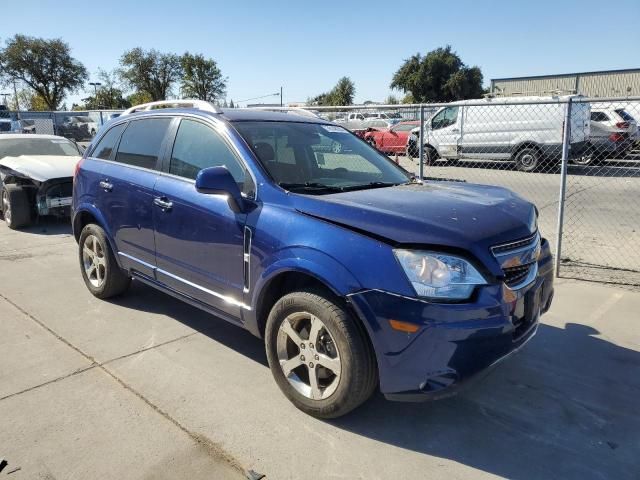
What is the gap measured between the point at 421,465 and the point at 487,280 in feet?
3.31

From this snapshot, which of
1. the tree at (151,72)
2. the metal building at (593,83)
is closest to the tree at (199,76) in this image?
the tree at (151,72)

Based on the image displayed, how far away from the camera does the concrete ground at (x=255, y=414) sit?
2611mm

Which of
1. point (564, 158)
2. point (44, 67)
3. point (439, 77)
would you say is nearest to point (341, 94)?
point (439, 77)

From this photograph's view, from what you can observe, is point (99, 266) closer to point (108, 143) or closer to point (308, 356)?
point (108, 143)

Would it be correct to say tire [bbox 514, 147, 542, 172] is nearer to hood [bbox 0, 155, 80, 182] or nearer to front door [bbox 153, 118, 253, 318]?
hood [bbox 0, 155, 80, 182]

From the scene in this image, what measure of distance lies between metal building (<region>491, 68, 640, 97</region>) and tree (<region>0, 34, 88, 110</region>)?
47316 mm

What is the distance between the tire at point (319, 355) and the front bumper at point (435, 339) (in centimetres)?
12

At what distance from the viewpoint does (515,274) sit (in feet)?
9.36

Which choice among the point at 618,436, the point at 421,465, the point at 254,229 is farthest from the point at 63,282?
the point at 618,436

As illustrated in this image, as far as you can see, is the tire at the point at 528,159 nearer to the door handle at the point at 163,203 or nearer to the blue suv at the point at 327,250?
the blue suv at the point at 327,250

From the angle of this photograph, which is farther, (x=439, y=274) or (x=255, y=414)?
(x=255, y=414)

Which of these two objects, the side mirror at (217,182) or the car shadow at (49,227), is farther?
the car shadow at (49,227)

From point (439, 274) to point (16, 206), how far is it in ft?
25.7

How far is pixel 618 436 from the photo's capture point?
2.87 metres
